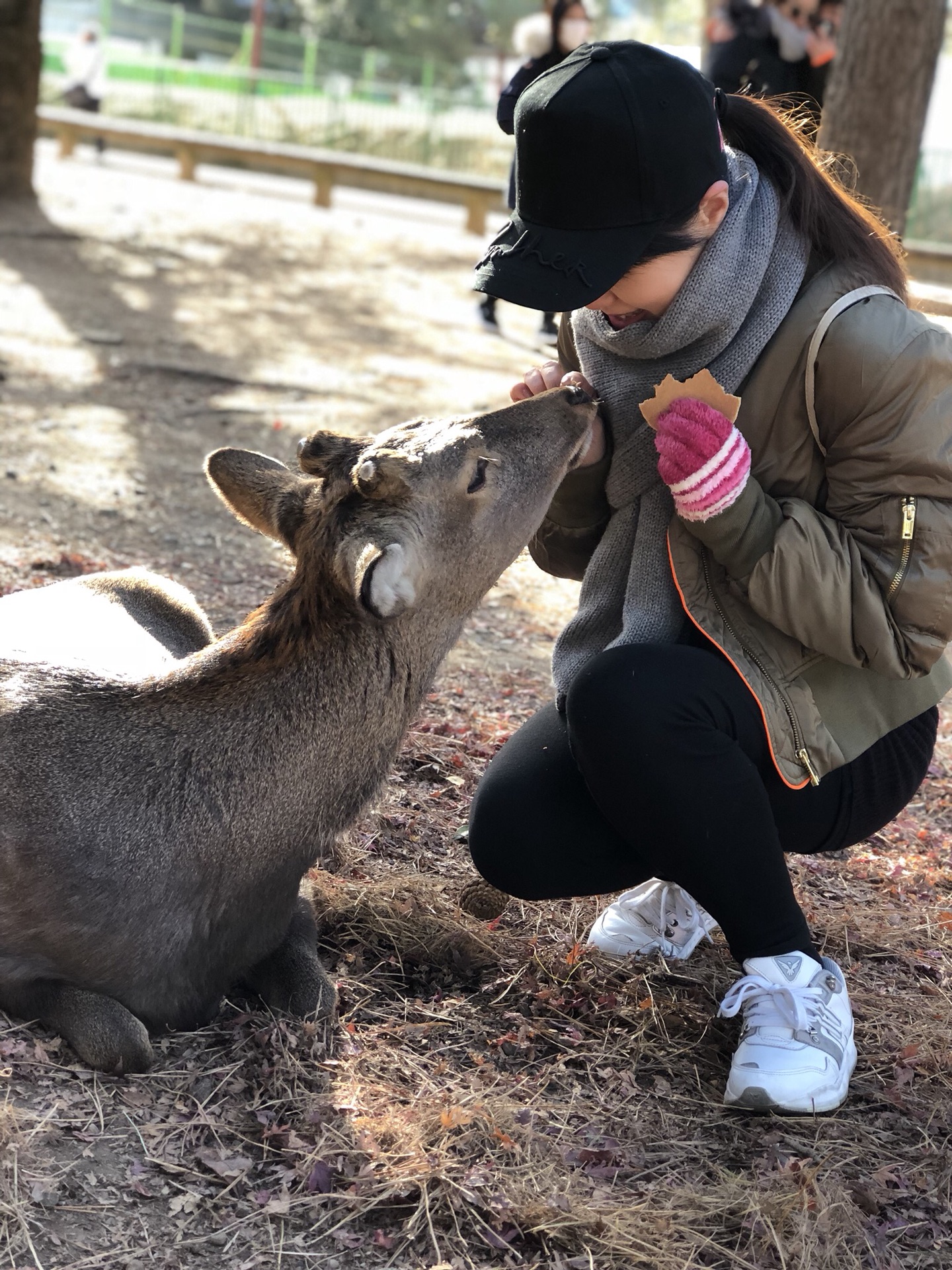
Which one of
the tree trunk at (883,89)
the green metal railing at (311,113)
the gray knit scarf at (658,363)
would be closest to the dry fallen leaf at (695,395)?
the gray knit scarf at (658,363)

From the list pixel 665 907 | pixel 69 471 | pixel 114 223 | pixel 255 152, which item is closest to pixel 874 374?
pixel 665 907

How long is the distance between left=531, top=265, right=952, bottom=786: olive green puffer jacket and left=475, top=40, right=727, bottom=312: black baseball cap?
1.59 feet

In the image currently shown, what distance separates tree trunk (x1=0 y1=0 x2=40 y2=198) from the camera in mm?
14430

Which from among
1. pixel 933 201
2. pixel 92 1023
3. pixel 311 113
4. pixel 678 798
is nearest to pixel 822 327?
pixel 678 798

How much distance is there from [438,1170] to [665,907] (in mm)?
1308

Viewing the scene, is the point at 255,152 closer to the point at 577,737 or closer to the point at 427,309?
the point at 427,309

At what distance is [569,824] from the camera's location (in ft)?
11.9

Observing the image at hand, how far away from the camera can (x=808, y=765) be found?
334 centimetres

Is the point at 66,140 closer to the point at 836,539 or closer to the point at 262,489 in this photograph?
the point at 262,489

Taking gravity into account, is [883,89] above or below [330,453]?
above

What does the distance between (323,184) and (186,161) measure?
8.82 ft

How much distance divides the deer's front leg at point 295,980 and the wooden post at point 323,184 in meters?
18.1

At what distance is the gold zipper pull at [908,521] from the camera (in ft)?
10.4

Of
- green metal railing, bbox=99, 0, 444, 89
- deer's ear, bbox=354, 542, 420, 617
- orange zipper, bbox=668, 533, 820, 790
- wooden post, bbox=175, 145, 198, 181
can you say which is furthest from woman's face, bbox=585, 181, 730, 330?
green metal railing, bbox=99, 0, 444, 89
